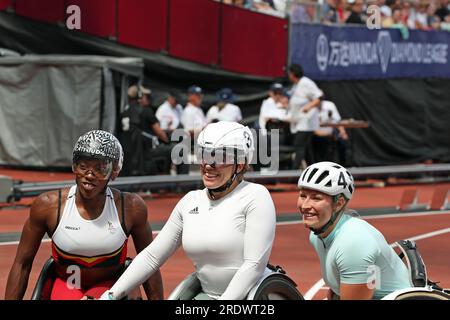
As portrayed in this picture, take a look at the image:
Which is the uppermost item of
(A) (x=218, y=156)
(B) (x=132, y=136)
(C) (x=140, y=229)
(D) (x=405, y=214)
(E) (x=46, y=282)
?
(A) (x=218, y=156)

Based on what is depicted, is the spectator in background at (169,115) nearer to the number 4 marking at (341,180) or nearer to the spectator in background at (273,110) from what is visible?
the spectator in background at (273,110)

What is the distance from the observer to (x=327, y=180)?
23.9 feet

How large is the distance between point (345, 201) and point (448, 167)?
65.7ft

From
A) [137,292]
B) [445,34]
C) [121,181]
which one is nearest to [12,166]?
[121,181]

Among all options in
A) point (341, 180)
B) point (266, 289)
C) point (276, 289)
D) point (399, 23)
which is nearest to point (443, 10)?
point (399, 23)

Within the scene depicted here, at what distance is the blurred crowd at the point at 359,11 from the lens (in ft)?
89.0

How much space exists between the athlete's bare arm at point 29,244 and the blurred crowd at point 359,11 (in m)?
19.1

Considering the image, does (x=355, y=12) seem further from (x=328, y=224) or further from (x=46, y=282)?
(x=328, y=224)

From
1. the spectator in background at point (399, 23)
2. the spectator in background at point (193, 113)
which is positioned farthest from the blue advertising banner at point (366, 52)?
the spectator in background at point (193, 113)

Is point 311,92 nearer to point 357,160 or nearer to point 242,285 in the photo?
point 357,160

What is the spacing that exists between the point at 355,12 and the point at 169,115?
20.8 ft

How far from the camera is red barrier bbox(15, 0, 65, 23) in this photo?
24.9 meters

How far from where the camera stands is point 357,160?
94.8 feet
